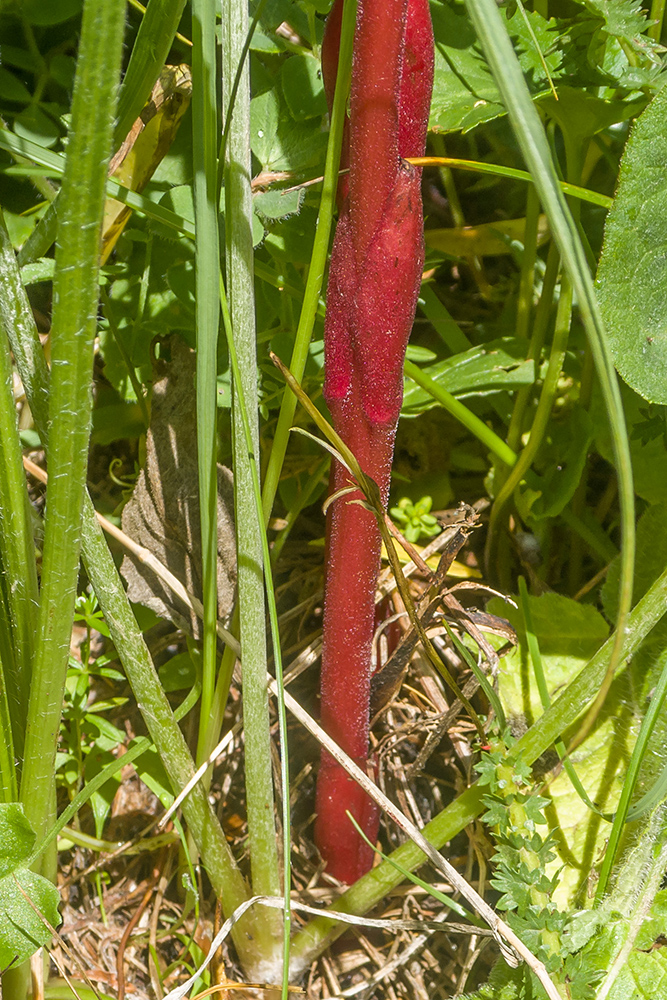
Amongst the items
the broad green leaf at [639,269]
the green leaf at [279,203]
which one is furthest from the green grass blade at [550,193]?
the green leaf at [279,203]

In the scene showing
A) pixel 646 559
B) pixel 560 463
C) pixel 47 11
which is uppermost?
pixel 47 11

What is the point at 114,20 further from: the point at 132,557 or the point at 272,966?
the point at 272,966

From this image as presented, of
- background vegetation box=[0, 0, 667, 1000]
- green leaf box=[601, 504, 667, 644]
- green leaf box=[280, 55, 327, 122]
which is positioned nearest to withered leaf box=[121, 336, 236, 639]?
background vegetation box=[0, 0, 667, 1000]

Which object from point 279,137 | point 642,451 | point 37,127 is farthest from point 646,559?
point 37,127

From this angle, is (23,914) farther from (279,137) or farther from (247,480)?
(279,137)

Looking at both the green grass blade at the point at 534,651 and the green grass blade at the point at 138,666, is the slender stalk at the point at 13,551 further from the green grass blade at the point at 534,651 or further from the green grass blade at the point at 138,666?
the green grass blade at the point at 534,651
